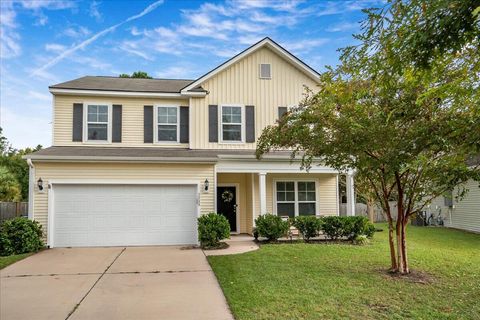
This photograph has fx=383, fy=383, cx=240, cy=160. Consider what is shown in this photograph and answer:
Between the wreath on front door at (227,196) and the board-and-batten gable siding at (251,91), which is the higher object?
the board-and-batten gable siding at (251,91)

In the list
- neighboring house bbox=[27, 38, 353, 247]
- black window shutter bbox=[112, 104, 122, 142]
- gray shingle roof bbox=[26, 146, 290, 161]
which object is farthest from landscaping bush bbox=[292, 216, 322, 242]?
black window shutter bbox=[112, 104, 122, 142]

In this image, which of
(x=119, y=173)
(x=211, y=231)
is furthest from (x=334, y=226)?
(x=119, y=173)

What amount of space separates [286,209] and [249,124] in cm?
367

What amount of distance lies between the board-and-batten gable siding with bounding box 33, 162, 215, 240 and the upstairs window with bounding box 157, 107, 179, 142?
2.13 meters

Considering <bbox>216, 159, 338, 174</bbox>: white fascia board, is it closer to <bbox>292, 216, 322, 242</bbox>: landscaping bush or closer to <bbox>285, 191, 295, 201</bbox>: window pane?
<bbox>285, 191, 295, 201</bbox>: window pane

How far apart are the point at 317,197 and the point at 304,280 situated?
8.19 m

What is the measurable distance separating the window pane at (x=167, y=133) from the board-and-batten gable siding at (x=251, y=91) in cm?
78

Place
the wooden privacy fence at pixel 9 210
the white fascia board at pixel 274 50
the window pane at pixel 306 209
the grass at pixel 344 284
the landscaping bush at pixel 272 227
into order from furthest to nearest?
the wooden privacy fence at pixel 9 210 → the window pane at pixel 306 209 → the white fascia board at pixel 274 50 → the landscaping bush at pixel 272 227 → the grass at pixel 344 284

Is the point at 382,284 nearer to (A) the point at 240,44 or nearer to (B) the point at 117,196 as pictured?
(B) the point at 117,196

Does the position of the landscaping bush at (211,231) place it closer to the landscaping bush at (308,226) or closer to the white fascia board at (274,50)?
the landscaping bush at (308,226)

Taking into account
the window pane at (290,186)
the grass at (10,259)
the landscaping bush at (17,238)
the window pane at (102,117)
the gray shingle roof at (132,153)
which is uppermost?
the window pane at (102,117)

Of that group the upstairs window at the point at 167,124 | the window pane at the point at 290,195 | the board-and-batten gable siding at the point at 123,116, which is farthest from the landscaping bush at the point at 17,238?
the window pane at the point at 290,195

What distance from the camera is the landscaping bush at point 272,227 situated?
1257cm

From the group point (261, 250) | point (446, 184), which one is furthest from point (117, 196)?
point (446, 184)
